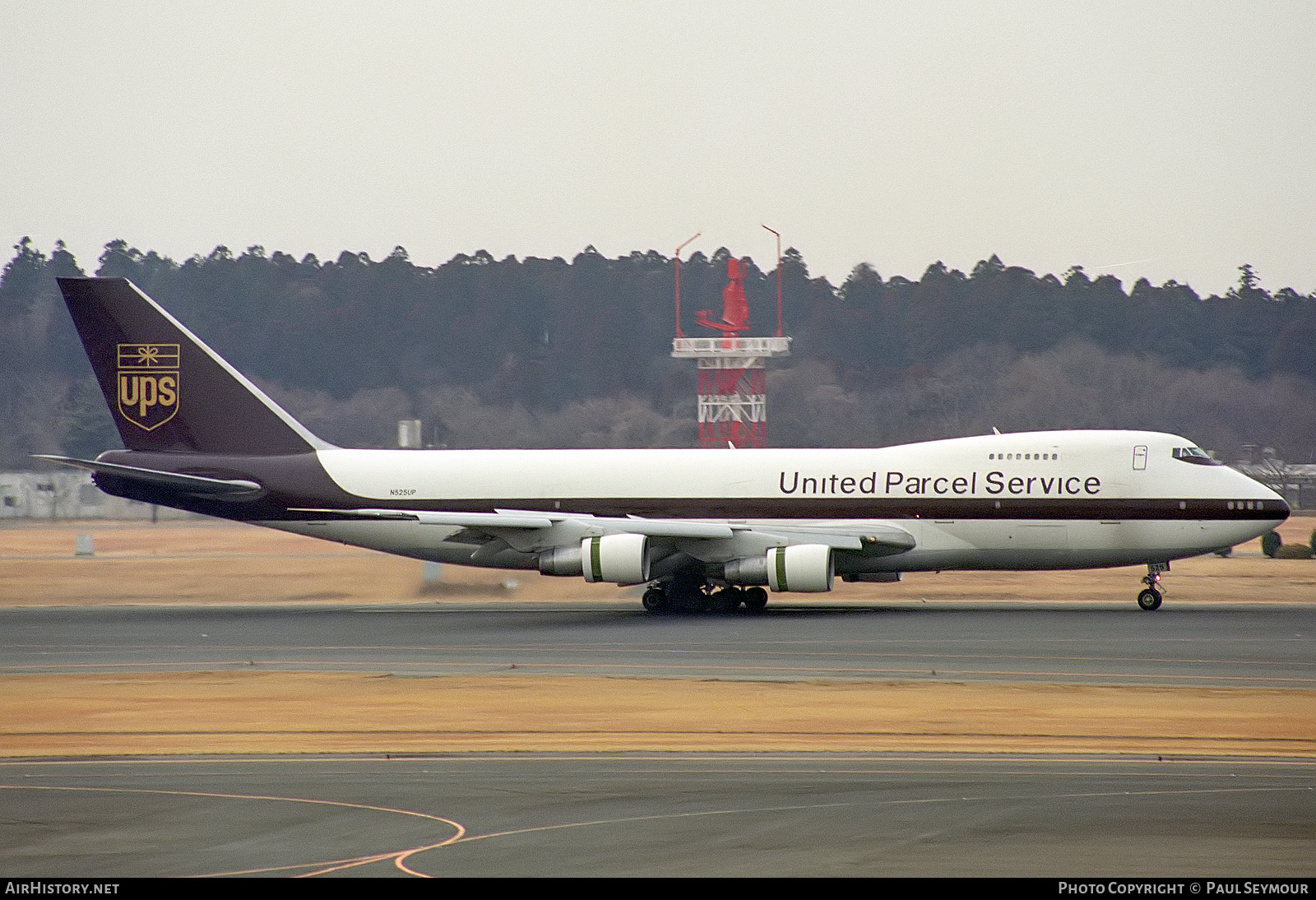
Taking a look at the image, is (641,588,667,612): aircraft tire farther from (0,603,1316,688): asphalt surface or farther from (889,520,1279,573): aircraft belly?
(889,520,1279,573): aircraft belly

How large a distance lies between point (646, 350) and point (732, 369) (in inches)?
1179

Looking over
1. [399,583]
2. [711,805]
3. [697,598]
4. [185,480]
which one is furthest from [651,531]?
[711,805]

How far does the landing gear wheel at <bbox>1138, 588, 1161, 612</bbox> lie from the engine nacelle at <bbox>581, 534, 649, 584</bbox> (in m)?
11.4

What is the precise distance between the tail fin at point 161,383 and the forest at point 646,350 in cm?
3704

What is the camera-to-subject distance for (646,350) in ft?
419

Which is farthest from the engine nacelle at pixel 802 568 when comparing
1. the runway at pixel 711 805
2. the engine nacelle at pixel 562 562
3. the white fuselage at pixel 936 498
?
the runway at pixel 711 805

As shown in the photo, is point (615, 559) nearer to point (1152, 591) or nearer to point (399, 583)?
point (399, 583)

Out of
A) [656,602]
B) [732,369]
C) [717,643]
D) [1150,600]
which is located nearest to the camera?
[717,643]

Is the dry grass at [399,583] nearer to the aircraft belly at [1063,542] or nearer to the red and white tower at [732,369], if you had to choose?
the aircraft belly at [1063,542]

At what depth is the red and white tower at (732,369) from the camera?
3703 inches

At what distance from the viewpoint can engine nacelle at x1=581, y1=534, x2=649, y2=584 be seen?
34.8 metres
